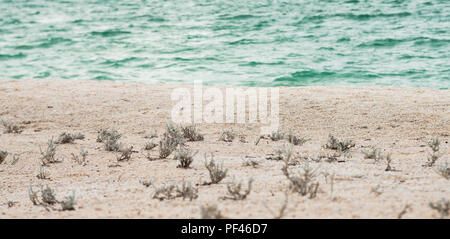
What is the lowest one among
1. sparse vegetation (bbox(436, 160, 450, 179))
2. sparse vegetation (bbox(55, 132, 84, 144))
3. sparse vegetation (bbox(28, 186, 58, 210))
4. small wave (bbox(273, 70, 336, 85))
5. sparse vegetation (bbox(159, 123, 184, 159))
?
small wave (bbox(273, 70, 336, 85))

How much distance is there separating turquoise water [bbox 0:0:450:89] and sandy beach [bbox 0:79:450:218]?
4387 millimetres

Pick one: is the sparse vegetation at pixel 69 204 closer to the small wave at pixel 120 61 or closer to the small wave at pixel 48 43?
the small wave at pixel 120 61

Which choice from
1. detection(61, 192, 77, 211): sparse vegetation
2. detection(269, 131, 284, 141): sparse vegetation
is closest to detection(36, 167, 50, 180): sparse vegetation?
detection(61, 192, 77, 211): sparse vegetation

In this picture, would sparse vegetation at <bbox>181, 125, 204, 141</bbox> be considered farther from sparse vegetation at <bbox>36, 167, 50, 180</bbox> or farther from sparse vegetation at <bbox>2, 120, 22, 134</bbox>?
sparse vegetation at <bbox>2, 120, 22, 134</bbox>

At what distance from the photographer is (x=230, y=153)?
232 inches

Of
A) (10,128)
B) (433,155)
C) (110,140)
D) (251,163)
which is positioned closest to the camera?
(433,155)

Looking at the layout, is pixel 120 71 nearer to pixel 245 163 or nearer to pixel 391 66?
pixel 391 66

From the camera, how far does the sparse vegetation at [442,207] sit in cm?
320

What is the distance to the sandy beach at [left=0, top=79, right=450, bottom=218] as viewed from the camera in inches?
146

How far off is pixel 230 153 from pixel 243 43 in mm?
12908

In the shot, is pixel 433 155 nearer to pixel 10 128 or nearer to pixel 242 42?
pixel 10 128

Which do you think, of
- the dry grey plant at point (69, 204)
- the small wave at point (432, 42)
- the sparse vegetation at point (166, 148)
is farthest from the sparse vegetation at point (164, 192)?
the small wave at point (432, 42)

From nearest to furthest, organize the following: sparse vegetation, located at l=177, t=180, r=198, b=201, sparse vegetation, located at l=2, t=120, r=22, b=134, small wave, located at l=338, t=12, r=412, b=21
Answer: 1. sparse vegetation, located at l=177, t=180, r=198, b=201
2. sparse vegetation, located at l=2, t=120, r=22, b=134
3. small wave, located at l=338, t=12, r=412, b=21

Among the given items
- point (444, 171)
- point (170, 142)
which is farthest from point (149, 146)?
point (444, 171)
